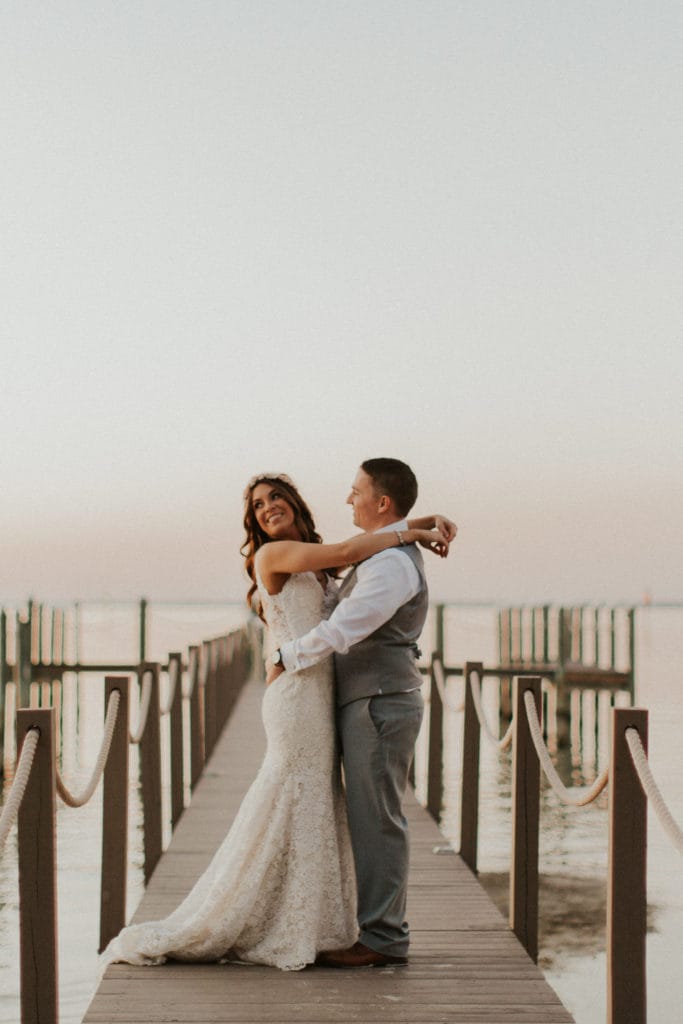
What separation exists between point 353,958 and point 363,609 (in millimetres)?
1376

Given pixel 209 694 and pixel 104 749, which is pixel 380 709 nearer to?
pixel 104 749

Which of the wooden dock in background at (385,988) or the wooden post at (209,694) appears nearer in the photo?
the wooden dock in background at (385,988)

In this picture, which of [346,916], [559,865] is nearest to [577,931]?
[559,865]

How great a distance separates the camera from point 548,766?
519 centimetres

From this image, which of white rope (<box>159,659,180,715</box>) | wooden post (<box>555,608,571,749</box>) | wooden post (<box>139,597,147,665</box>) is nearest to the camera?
white rope (<box>159,659,180,715</box>)

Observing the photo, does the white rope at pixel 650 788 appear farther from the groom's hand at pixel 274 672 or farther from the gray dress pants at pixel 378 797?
the groom's hand at pixel 274 672

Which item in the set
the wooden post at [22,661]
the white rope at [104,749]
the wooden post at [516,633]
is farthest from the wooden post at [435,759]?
the wooden post at [22,661]

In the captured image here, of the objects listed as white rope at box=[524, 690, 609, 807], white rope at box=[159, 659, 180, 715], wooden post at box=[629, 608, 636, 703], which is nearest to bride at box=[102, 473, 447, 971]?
white rope at box=[524, 690, 609, 807]

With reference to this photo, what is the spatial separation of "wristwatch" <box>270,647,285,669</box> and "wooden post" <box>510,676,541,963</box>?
4.66ft

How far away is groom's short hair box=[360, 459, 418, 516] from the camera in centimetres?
483

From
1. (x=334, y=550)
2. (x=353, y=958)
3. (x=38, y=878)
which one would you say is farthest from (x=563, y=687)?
(x=38, y=878)

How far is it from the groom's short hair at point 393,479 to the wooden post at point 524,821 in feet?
4.44

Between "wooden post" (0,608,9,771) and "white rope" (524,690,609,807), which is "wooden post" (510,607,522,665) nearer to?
"wooden post" (0,608,9,771)

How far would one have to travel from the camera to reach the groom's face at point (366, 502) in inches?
191
